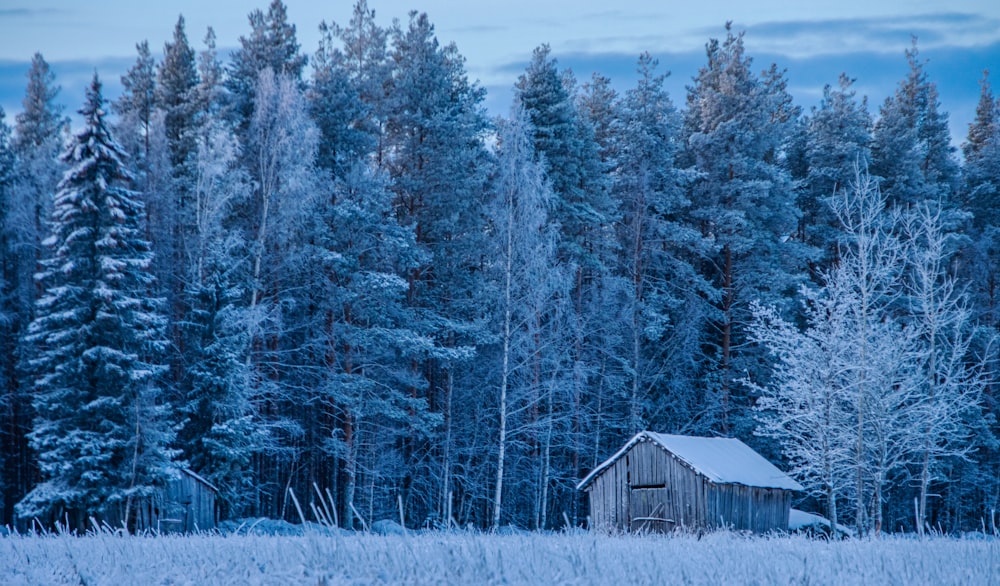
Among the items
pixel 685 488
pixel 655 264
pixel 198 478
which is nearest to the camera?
pixel 198 478

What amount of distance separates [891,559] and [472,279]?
26010 mm

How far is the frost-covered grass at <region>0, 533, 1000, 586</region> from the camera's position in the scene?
5.67m

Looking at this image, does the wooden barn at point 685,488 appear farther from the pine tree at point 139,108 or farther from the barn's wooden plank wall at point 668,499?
the pine tree at point 139,108

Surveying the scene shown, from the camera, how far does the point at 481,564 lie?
5754 mm

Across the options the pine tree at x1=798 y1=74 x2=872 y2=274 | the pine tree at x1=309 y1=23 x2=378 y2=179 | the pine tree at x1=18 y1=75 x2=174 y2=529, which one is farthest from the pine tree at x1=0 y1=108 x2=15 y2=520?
the pine tree at x1=798 y1=74 x2=872 y2=274

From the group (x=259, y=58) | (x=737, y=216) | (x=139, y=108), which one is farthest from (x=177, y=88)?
(x=737, y=216)

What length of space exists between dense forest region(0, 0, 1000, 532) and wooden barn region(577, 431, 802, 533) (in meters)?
1.72

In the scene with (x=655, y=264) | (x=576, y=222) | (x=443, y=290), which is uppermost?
(x=576, y=222)

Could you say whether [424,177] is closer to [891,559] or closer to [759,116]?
[759,116]

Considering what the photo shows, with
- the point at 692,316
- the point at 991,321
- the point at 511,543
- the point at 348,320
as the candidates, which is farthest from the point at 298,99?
the point at 991,321

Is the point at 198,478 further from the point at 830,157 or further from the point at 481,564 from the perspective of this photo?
the point at 830,157

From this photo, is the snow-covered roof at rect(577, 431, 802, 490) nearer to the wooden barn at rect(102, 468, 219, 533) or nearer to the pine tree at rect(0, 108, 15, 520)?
the wooden barn at rect(102, 468, 219, 533)

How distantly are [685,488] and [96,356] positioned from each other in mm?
17179

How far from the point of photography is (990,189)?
4366cm
